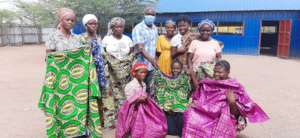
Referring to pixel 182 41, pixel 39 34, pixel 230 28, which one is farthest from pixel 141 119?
pixel 39 34

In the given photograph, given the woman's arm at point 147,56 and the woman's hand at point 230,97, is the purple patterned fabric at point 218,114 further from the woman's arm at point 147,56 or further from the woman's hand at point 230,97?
the woman's arm at point 147,56

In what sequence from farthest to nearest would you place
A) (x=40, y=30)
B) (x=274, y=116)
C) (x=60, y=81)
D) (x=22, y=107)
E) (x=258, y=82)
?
(x=40, y=30) → (x=258, y=82) → (x=22, y=107) → (x=274, y=116) → (x=60, y=81)

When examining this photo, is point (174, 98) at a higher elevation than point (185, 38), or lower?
lower

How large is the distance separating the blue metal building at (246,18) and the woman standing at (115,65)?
13.5m

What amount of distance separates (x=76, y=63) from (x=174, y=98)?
4.35ft

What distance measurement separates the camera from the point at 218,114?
3699 mm

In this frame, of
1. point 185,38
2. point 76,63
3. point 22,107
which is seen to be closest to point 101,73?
point 76,63

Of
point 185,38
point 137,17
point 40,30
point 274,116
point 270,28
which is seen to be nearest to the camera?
point 185,38

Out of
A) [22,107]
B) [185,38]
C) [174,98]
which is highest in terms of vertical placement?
[185,38]

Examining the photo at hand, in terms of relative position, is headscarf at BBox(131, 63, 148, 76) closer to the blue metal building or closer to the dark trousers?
the dark trousers

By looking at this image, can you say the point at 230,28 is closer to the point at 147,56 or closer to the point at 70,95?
the point at 147,56

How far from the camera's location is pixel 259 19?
54.2 feet

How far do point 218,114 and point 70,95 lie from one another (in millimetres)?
1681

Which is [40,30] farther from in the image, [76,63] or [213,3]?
[76,63]
